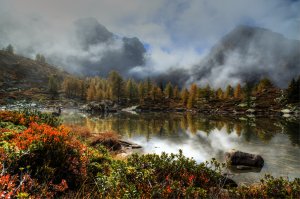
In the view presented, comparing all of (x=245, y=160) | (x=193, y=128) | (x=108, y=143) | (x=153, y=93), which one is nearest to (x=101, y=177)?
(x=245, y=160)

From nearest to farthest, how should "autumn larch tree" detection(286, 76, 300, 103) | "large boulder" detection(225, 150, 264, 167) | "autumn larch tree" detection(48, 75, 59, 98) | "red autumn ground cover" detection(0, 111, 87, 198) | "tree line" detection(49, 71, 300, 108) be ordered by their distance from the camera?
"red autumn ground cover" detection(0, 111, 87, 198), "large boulder" detection(225, 150, 264, 167), "autumn larch tree" detection(286, 76, 300, 103), "tree line" detection(49, 71, 300, 108), "autumn larch tree" detection(48, 75, 59, 98)

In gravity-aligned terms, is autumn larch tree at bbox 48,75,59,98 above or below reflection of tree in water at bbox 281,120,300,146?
above

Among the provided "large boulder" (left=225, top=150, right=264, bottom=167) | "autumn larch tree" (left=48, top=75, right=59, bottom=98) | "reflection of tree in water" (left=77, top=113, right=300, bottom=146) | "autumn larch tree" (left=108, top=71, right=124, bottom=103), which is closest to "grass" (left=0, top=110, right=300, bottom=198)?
"large boulder" (left=225, top=150, right=264, bottom=167)

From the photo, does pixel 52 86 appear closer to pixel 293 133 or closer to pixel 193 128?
pixel 193 128

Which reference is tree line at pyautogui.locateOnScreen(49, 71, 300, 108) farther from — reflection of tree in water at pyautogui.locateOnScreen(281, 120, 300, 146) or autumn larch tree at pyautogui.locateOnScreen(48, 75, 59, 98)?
reflection of tree in water at pyautogui.locateOnScreen(281, 120, 300, 146)

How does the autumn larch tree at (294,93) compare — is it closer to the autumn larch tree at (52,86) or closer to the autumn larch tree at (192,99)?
the autumn larch tree at (192,99)

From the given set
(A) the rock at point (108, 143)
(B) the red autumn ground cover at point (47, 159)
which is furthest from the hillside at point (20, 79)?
(B) the red autumn ground cover at point (47, 159)

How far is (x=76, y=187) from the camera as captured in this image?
839 centimetres

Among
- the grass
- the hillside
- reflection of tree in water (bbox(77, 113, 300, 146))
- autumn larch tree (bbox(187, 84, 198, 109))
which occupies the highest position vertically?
the hillside

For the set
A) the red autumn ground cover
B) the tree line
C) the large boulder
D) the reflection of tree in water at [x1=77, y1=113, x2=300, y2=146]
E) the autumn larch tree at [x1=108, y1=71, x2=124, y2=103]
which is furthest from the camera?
the tree line

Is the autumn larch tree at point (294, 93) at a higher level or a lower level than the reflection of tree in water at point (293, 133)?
higher

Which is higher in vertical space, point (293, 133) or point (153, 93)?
point (153, 93)

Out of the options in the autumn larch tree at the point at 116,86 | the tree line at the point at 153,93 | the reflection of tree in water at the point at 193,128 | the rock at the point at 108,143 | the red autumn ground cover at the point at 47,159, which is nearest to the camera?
the red autumn ground cover at the point at 47,159

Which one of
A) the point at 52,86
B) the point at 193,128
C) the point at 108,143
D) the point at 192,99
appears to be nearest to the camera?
the point at 108,143
